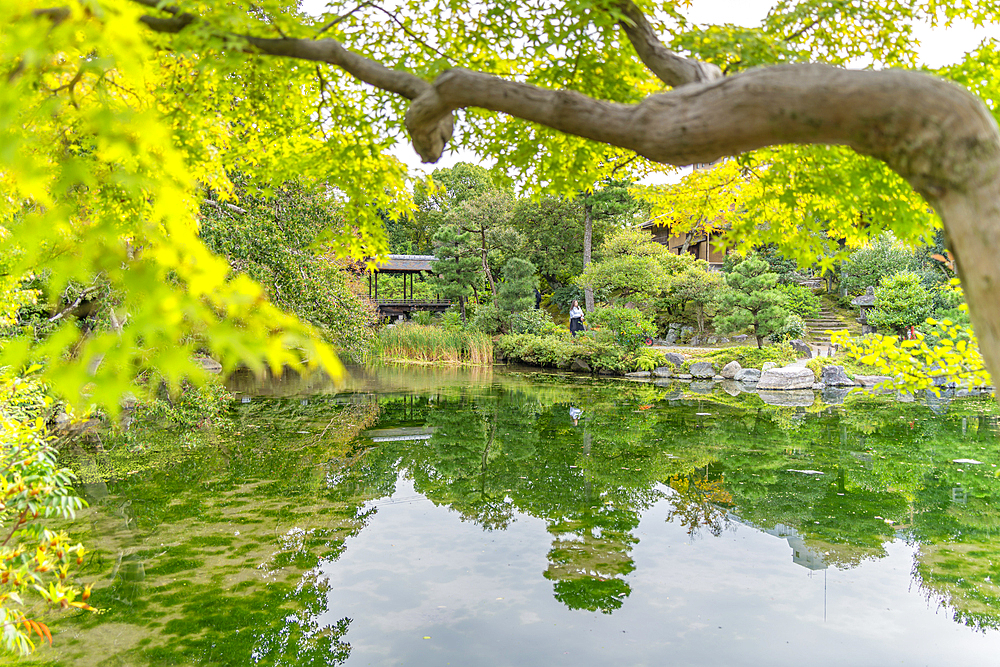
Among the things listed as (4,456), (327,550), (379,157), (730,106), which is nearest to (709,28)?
(730,106)

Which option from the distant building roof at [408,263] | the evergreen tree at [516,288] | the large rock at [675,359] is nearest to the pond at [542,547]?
the large rock at [675,359]

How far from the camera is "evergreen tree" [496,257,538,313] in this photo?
16875 millimetres

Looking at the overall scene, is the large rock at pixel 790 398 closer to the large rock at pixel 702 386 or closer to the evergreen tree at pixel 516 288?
the large rock at pixel 702 386

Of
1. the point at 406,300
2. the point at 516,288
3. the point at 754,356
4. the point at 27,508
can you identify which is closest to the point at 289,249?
the point at 27,508

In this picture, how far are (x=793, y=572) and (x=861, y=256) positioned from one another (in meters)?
16.6

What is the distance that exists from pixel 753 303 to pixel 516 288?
6.35m

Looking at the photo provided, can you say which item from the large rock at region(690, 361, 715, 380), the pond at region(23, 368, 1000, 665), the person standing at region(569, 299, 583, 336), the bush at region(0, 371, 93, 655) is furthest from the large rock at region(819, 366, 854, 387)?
the bush at region(0, 371, 93, 655)

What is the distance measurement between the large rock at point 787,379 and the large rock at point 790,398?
0.19 metres

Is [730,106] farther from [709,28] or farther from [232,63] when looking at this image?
[232,63]

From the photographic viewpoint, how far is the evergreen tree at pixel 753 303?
1273 centimetres

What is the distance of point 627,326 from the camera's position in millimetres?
13047

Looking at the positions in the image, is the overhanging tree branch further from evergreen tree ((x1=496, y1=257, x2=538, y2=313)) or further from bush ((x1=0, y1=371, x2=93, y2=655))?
evergreen tree ((x1=496, y1=257, x2=538, y2=313))

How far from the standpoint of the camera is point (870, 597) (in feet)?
10.6

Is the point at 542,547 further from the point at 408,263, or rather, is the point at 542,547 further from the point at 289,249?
the point at 408,263
